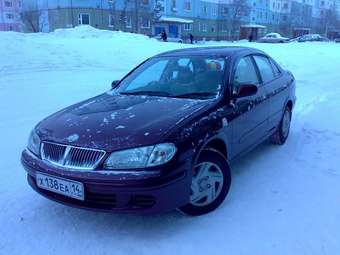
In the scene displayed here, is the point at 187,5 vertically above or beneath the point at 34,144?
above

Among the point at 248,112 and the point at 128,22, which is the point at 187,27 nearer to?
the point at 128,22

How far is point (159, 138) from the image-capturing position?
3.17m

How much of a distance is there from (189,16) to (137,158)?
5695 centimetres

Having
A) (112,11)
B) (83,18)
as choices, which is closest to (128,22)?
(112,11)

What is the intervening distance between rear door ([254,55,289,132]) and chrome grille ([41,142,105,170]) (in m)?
2.62

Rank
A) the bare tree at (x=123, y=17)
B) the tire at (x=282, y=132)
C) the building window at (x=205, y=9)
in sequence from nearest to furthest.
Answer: the tire at (x=282, y=132) → the bare tree at (x=123, y=17) → the building window at (x=205, y=9)

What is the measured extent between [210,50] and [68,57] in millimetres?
10139

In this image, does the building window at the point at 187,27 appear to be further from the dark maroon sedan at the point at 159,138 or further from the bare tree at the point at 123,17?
the dark maroon sedan at the point at 159,138

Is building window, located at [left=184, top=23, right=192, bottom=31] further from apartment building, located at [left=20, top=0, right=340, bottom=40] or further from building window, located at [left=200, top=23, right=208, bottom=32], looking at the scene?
building window, located at [left=200, top=23, right=208, bottom=32]

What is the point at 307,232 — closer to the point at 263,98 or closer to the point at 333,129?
the point at 263,98

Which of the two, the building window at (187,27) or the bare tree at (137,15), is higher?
the bare tree at (137,15)

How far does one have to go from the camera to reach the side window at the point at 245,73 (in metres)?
4.36

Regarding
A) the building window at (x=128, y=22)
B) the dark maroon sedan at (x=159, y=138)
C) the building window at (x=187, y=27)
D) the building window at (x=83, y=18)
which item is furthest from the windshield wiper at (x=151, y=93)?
the building window at (x=187, y=27)

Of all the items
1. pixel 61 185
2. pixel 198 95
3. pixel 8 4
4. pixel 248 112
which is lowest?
pixel 61 185
